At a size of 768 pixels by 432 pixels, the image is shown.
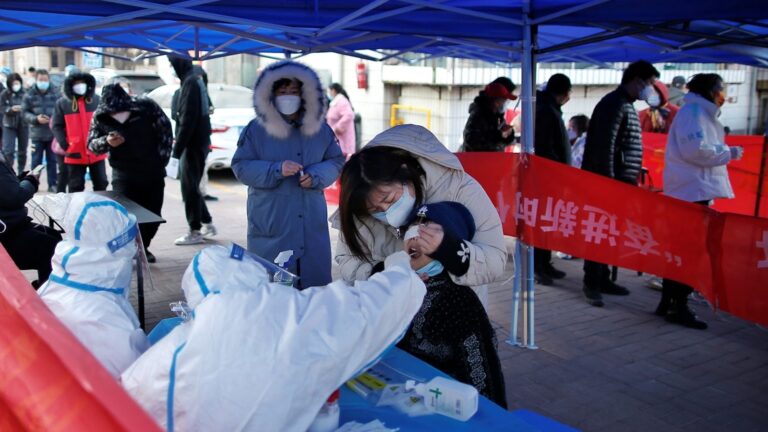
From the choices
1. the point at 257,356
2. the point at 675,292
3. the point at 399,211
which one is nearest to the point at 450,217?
the point at 399,211

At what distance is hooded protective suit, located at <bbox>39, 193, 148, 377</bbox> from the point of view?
1.97 meters

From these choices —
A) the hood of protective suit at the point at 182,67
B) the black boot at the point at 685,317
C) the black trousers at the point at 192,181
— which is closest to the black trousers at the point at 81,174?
the black trousers at the point at 192,181

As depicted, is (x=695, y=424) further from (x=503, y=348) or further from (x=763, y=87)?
(x=763, y=87)

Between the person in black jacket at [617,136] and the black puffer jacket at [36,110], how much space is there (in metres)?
8.35

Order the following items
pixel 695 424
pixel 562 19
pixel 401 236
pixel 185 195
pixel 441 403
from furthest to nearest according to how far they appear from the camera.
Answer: pixel 185 195
pixel 562 19
pixel 695 424
pixel 401 236
pixel 441 403

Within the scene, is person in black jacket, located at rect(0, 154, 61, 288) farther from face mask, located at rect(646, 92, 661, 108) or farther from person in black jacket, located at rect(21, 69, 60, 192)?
person in black jacket, located at rect(21, 69, 60, 192)

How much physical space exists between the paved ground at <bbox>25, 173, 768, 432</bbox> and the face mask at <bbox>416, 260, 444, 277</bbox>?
5.95 ft

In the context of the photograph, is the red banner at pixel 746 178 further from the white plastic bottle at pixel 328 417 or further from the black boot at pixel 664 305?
the white plastic bottle at pixel 328 417

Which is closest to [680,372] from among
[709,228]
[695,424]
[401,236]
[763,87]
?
[695,424]

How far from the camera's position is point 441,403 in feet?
6.78

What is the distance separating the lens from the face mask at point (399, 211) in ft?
8.23

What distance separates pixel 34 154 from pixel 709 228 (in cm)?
996

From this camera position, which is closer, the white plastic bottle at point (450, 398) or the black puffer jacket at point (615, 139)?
the white plastic bottle at point (450, 398)

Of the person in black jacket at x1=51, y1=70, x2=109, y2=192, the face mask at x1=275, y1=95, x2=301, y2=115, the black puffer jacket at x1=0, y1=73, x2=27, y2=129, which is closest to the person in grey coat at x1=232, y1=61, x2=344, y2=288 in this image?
the face mask at x1=275, y1=95, x2=301, y2=115
